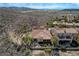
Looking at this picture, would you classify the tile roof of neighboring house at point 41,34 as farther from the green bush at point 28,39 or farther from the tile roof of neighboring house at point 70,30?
the tile roof of neighboring house at point 70,30

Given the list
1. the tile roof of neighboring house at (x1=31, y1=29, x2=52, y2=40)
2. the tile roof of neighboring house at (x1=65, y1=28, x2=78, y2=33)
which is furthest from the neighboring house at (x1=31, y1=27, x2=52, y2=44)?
the tile roof of neighboring house at (x1=65, y1=28, x2=78, y2=33)

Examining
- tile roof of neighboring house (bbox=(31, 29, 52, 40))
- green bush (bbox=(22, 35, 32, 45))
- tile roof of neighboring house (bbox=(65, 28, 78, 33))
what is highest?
tile roof of neighboring house (bbox=(65, 28, 78, 33))

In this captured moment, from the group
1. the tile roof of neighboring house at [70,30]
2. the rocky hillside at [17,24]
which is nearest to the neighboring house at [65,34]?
the tile roof of neighboring house at [70,30]

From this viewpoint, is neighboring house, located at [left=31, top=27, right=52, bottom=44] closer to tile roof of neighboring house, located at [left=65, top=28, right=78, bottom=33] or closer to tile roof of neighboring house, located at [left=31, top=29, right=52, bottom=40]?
tile roof of neighboring house, located at [left=31, top=29, right=52, bottom=40]

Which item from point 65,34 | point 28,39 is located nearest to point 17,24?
point 28,39

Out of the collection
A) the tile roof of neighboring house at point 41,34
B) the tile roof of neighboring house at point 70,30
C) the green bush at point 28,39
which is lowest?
the green bush at point 28,39

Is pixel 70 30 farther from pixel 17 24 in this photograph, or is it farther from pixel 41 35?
pixel 17 24

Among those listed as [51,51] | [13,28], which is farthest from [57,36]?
[13,28]
